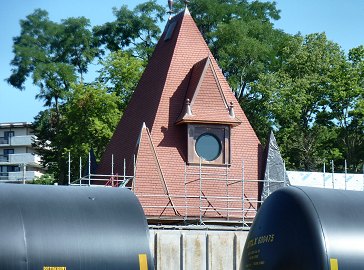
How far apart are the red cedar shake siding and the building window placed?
264 mm

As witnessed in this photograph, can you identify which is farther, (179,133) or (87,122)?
(87,122)

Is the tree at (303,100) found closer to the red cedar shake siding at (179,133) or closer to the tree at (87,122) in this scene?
the tree at (87,122)

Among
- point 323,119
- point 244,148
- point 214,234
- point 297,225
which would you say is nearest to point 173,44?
point 244,148

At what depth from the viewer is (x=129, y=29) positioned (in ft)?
258

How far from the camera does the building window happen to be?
46906 millimetres

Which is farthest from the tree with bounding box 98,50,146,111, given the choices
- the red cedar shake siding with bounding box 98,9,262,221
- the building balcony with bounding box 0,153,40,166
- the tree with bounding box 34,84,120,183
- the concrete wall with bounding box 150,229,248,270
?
the building balcony with bounding box 0,153,40,166

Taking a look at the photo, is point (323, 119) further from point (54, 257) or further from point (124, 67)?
point (54, 257)

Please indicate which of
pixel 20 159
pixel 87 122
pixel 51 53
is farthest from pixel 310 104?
pixel 20 159

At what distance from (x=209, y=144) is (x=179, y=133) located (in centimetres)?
142

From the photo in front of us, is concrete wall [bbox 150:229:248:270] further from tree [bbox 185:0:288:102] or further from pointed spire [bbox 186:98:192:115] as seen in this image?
tree [bbox 185:0:288:102]

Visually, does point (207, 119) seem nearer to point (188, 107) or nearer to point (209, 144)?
point (188, 107)

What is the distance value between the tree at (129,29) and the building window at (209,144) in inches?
1233

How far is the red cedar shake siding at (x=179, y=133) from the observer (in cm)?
4538

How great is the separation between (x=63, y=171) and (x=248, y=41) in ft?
50.3
